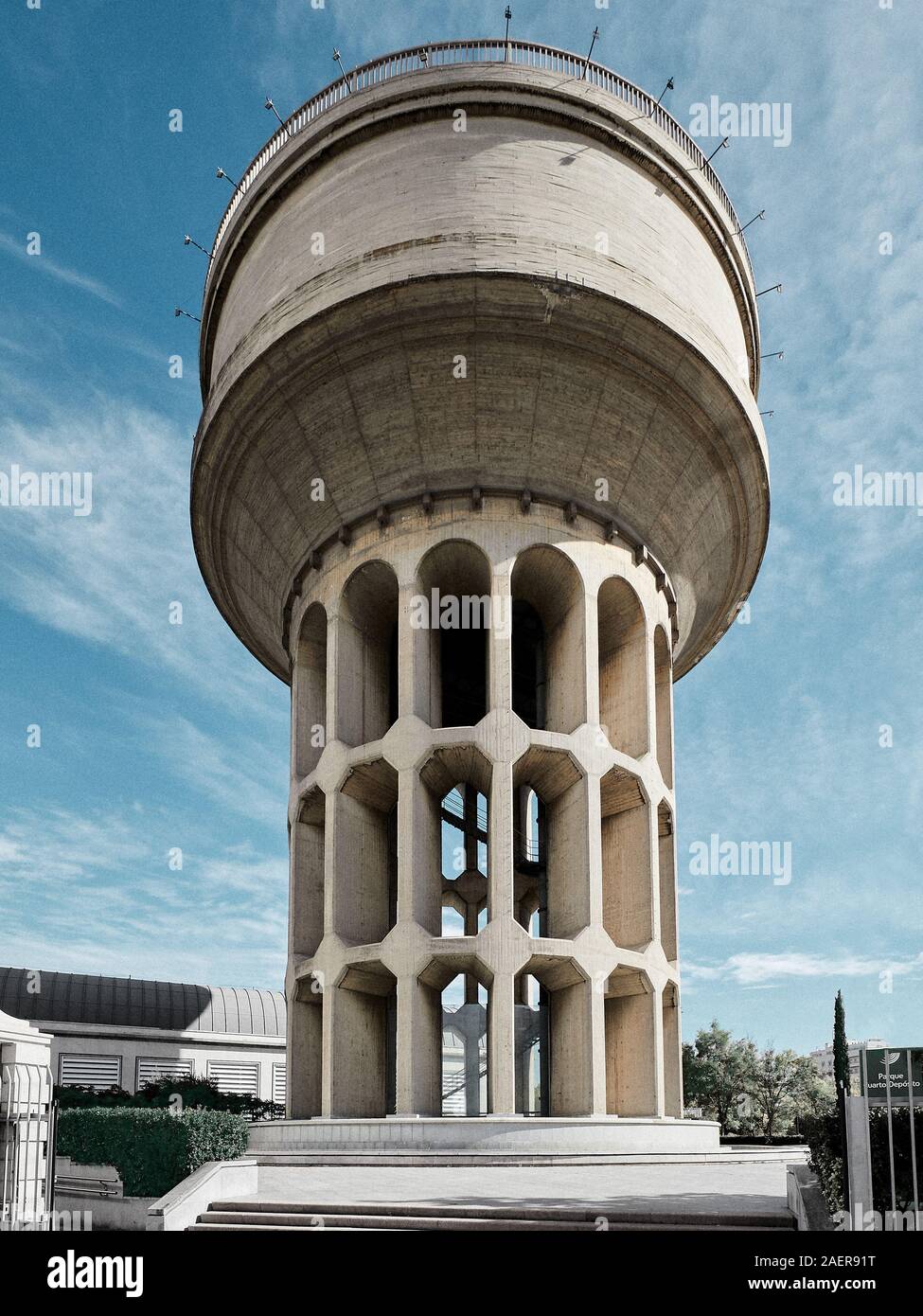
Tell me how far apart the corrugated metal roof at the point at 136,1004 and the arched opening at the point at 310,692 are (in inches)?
519

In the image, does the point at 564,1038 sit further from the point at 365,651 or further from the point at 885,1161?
the point at 885,1161

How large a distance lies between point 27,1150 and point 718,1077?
33361 millimetres

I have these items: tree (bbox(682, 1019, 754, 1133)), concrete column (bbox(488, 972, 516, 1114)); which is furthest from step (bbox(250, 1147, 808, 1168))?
tree (bbox(682, 1019, 754, 1133))

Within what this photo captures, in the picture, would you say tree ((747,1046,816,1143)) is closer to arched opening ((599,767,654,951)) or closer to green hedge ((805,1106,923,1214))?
arched opening ((599,767,654,951))

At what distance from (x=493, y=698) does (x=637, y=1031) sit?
632 centimetres

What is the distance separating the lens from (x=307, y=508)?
69.6 feet

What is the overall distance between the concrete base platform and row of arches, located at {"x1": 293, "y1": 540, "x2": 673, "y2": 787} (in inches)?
250

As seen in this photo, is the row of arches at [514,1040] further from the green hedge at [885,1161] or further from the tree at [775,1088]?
the tree at [775,1088]

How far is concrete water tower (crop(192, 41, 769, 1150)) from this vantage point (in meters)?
18.5

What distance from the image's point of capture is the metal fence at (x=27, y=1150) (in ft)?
35.7

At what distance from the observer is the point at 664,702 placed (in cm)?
2328

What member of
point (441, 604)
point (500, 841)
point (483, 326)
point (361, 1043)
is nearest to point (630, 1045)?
point (500, 841)
